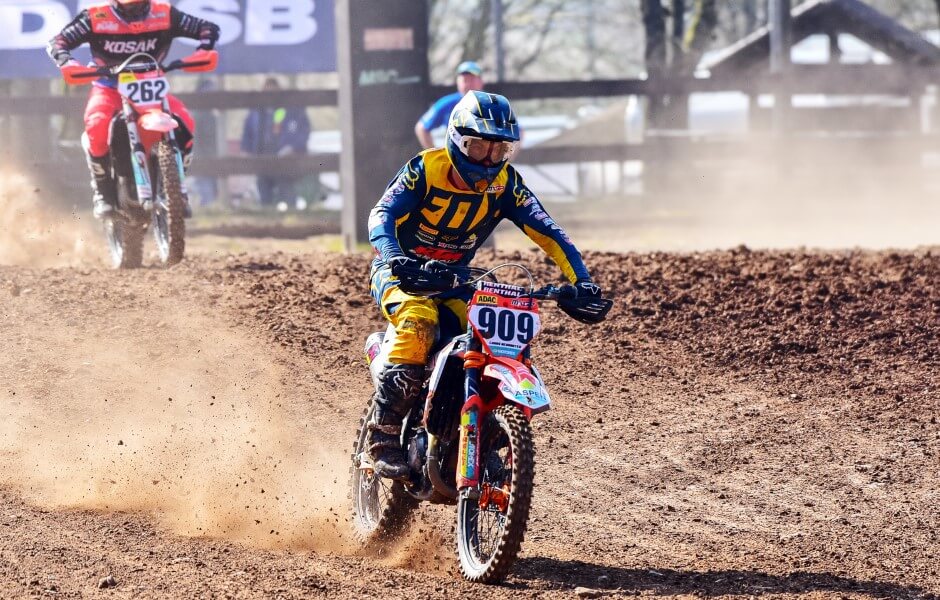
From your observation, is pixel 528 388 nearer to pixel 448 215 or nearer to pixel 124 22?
pixel 448 215

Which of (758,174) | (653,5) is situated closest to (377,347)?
(758,174)

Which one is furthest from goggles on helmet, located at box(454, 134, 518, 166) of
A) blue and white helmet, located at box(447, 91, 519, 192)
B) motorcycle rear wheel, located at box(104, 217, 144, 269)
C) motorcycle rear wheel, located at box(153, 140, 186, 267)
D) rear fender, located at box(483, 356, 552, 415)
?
motorcycle rear wheel, located at box(104, 217, 144, 269)

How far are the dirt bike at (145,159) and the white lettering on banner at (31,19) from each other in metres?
6.01

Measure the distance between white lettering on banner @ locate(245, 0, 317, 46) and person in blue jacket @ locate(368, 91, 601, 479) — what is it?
1178 cm

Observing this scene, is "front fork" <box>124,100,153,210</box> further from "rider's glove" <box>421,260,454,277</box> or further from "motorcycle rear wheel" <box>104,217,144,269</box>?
"rider's glove" <box>421,260,454,277</box>

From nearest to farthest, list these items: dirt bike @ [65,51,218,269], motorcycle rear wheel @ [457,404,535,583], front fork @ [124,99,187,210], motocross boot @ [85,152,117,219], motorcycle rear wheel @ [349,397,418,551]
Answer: motorcycle rear wheel @ [457,404,535,583] → motorcycle rear wheel @ [349,397,418,551] → dirt bike @ [65,51,218,269] → front fork @ [124,99,187,210] → motocross boot @ [85,152,117,219]

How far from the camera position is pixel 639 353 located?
9.57 m

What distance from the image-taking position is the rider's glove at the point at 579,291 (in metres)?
5.42

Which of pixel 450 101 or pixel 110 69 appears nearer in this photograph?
pixel 110 69

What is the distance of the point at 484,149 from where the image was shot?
5.73 m

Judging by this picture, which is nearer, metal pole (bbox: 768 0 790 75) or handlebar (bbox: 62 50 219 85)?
handlebar (bbox: 62 50 219 85)

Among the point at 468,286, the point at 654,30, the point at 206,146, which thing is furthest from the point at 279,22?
the point at 468,286

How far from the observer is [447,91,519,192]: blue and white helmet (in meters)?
5.63

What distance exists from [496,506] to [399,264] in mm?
1071
